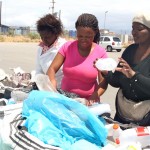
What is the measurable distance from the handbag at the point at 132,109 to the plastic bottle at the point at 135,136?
8.4 inches

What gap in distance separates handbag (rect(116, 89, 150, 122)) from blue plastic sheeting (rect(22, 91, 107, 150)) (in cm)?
38

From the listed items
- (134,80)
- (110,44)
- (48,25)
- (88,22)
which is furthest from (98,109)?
(110,44)

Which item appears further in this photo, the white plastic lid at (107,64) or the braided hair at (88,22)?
the braided hair at (88,22)

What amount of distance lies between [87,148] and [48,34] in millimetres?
2002

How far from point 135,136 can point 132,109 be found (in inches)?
12.1

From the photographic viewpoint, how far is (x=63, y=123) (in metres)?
2.71

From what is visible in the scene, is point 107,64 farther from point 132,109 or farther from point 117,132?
point 117,132

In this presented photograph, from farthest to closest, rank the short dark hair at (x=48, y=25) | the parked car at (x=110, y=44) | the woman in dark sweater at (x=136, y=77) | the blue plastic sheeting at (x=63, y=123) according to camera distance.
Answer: the parked car at (x=110, y=44), the short dark hair at (x=48, y=25), the woman in dark sweater at (x=136, y=77), the blue plastic sheeting at (x=63, y=123)

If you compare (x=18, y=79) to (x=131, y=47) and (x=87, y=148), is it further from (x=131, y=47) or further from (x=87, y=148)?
(x=87, y=148)

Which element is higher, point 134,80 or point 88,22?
point 88,22

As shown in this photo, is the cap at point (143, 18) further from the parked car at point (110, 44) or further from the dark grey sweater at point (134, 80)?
the parked car at point (110, 44)

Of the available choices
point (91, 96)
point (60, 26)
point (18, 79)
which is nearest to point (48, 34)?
point (60, 26)

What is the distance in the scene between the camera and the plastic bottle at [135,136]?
9.10 ft

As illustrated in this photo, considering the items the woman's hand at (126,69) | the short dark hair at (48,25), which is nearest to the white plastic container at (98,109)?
the woman's hand at (126,69)
